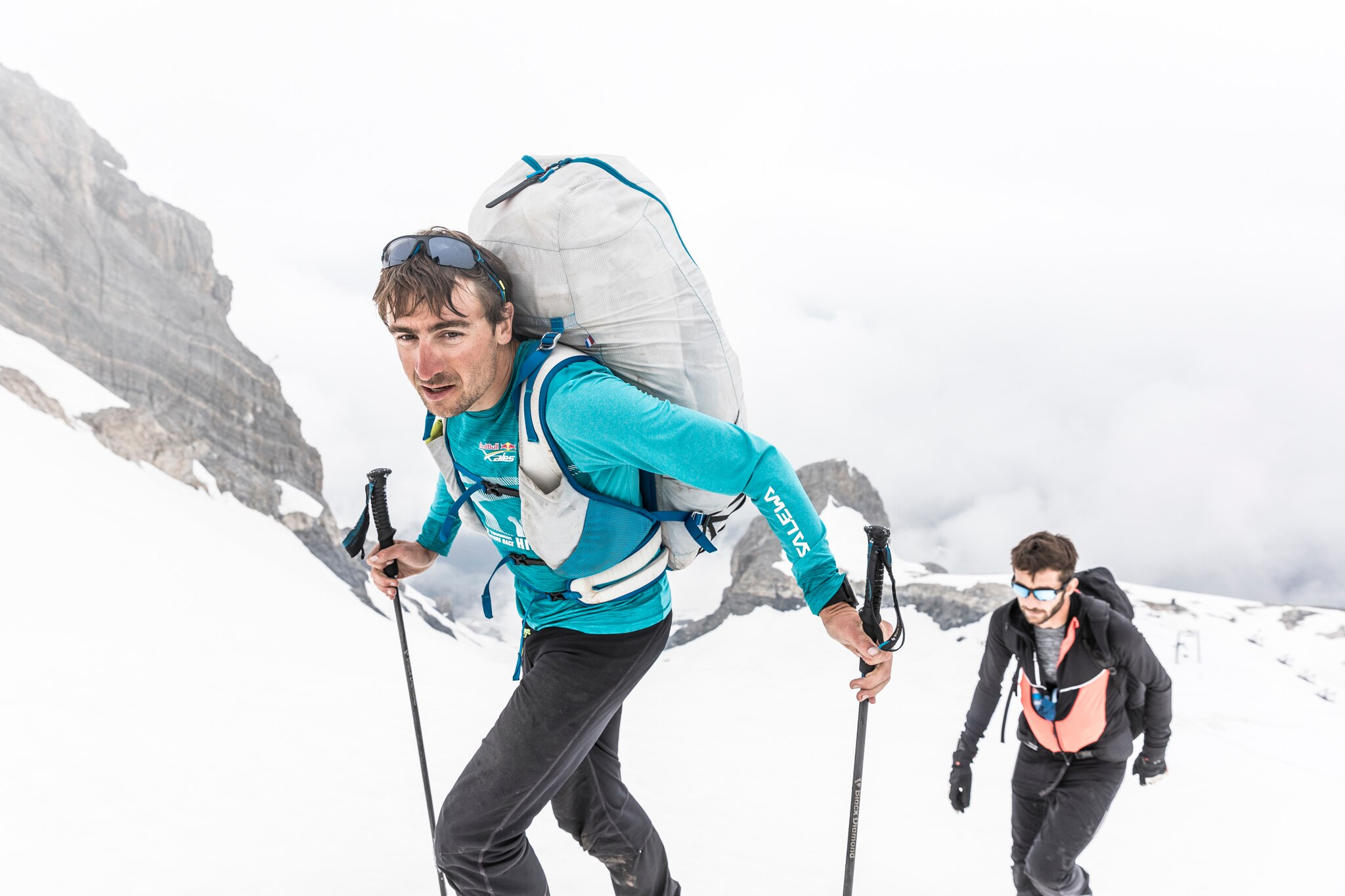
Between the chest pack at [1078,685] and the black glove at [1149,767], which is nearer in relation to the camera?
the chest pack at [1078,685]

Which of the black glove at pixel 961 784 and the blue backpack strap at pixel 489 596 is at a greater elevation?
the blue backpack strap at pixel 489 596

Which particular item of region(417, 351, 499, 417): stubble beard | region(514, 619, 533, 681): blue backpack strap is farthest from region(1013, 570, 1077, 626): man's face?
region(417, 351, 499, 417): stubble beard

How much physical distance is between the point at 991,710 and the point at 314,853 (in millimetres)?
5098

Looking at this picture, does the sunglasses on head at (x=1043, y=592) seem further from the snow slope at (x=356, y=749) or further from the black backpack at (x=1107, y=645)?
the snow slope at (x=356, y=749)

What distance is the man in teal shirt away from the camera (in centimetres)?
271

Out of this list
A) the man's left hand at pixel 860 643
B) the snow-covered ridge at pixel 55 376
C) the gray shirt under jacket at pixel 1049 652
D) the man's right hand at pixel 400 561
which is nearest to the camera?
the man's left hand at pixel 860 643

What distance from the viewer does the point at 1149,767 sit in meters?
6.09

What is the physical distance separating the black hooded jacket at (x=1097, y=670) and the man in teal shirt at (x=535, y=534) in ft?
11.0

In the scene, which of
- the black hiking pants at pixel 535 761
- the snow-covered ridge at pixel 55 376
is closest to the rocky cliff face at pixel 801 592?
the snow-covered ridge at pixel 55 376

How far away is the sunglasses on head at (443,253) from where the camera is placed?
2.99 m

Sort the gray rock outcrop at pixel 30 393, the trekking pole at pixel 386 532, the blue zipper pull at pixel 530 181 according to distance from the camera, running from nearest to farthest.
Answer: the blue zipper pull at pixel 530 181 → the trekking pole at pixel 386 532 → the gray rock outcrop at pixel 30 393

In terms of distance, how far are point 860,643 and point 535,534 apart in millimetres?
1343

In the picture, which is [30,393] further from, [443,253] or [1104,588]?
[1104,588]

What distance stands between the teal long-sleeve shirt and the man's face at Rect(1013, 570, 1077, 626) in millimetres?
3167
